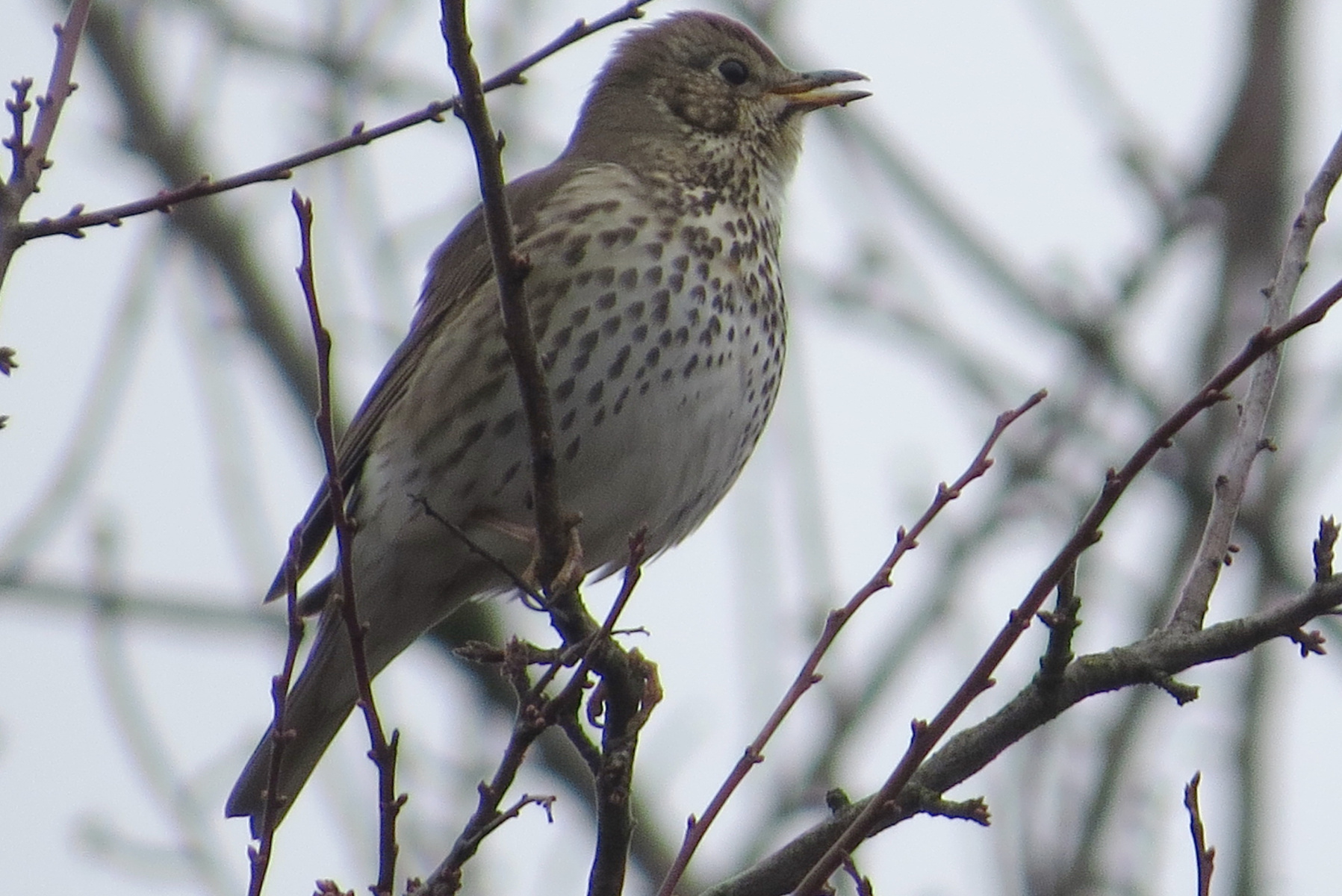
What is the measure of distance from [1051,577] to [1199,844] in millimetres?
601

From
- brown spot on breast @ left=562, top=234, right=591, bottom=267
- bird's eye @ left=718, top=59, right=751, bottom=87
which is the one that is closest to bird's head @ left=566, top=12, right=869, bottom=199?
bird's eye @ left=718, top=59, right=751, bottom=87

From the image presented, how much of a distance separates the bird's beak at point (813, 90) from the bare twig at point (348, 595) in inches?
136

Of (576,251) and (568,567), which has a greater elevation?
(576,251)

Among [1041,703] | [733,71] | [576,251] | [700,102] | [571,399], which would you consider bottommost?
[1041,703]

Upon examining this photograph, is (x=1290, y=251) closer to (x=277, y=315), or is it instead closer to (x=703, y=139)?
(x=703, y=139)

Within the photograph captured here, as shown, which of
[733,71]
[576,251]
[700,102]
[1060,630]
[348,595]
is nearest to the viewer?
[348,595]

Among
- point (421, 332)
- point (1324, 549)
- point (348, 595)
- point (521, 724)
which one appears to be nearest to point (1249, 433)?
point (1324, 549)

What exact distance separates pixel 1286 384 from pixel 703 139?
12.7ft

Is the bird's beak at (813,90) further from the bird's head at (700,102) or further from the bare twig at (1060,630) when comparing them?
the bare twig at (1060,630)

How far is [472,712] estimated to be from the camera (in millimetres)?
9812

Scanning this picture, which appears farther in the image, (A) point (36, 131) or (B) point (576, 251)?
(B) point (576, 251)

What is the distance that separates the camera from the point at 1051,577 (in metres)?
3.61

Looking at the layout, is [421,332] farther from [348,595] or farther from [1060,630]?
[1060,630]

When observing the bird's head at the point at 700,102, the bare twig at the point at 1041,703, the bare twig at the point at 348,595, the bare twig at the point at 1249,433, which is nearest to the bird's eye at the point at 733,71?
the bird's head at the point at 700,102
